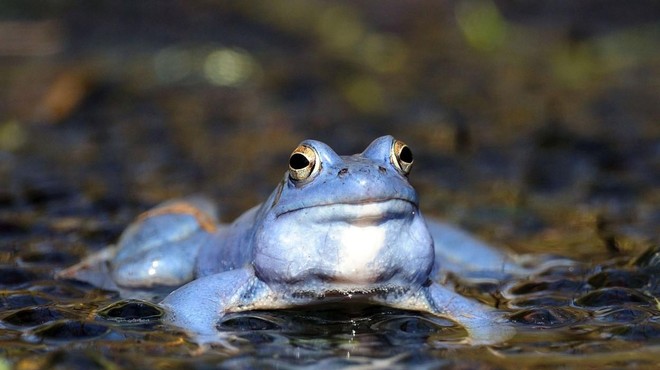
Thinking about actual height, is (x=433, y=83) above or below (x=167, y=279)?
above

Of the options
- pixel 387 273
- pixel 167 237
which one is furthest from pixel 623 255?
pixel 167 237

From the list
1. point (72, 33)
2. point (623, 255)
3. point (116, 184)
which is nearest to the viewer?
point (623, 255)

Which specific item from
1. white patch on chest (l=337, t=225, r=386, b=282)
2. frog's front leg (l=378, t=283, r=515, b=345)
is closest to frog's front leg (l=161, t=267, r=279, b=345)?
white patch on chest (l=337, t=225, r=386, b=282)

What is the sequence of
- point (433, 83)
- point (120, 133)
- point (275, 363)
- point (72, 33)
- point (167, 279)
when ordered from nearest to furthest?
point (275, 363) < point (167, 279) < point (120, 133) < point (433, 83) < point (72, 33)

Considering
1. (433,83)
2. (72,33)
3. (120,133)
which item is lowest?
(120,133)

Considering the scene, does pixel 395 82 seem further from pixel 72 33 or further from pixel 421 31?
pixel 72 33

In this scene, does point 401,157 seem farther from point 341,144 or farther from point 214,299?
point 341,144
